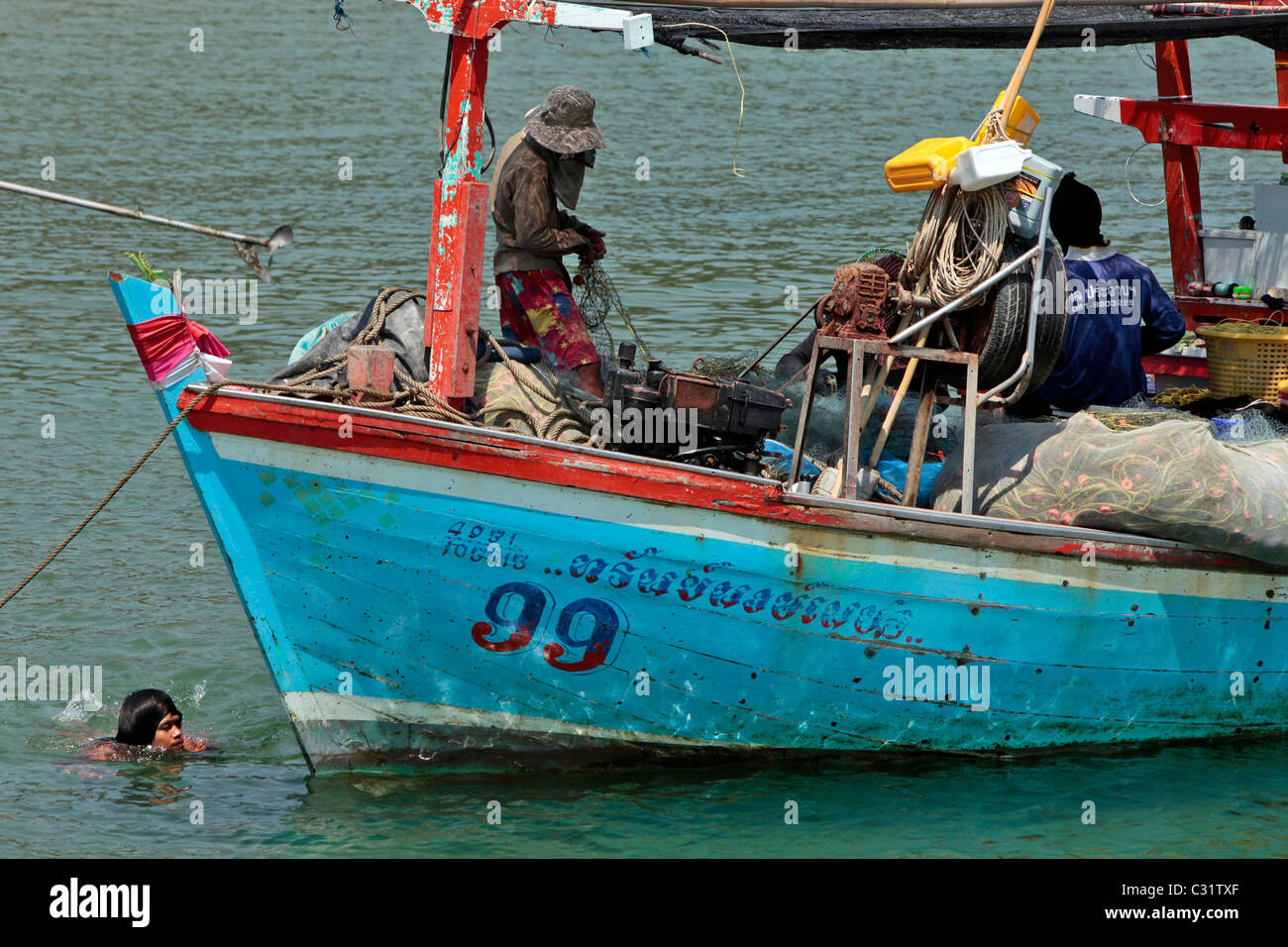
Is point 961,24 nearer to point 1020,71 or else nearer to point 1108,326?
point 1020,71

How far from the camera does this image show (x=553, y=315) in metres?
6.88

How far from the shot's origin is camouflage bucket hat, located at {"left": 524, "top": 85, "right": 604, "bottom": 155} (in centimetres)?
659

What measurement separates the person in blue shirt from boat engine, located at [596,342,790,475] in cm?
136

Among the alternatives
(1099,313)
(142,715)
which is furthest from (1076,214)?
(142,715)

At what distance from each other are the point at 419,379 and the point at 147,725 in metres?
1.92

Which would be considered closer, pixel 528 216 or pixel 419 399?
pixel 419 399

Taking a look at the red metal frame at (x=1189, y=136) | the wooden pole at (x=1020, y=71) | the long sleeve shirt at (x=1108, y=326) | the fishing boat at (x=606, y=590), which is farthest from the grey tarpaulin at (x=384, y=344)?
the red metal frame at (x=1189, y=136)

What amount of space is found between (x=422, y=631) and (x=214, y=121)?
17420 millimetres

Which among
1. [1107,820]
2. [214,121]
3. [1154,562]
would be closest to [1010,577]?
[1154,562]

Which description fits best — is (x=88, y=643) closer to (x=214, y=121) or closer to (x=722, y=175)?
(x=722, y=175)

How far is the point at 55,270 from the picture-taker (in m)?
15.3

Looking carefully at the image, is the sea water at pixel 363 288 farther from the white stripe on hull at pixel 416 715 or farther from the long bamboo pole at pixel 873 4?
the long bamboo pole at pixel 873 4

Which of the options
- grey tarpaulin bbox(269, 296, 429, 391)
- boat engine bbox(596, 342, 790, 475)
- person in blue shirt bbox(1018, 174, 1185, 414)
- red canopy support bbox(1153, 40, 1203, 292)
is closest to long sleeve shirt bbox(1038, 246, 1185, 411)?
person in blue shirt bbox(1018, 174, 1185, 414)

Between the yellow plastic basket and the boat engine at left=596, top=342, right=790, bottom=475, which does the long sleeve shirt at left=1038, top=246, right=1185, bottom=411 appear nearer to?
Result: the yellow plastic basket
